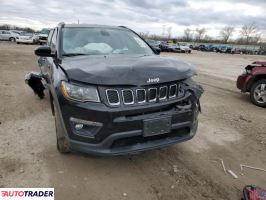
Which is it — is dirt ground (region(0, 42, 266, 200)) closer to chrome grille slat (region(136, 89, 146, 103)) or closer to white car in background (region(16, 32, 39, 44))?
chrome grille slat (region(136, 89, 146, 103))

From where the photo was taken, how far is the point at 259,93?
20.7 ft

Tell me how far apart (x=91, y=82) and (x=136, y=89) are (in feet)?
1.54

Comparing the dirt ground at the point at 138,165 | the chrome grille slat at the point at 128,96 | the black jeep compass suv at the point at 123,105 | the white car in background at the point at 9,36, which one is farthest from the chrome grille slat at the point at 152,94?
the white car in background at the point at 9,36

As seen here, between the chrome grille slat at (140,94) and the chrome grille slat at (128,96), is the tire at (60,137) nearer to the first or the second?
the chrome grille slat at (128,96)

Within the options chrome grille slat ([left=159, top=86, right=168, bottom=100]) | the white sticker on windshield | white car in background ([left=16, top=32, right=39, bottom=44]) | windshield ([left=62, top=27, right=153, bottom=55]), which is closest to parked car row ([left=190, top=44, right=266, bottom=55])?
white car in background ([left=16, top=32, right=39, bottom=44])

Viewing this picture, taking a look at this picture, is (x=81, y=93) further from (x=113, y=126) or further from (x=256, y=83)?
(x=256, y=83)

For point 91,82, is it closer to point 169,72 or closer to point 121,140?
point 121,140

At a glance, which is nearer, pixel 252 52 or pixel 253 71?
pixel 253 71

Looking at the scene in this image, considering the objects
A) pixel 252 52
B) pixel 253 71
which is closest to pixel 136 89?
pixel 253 71

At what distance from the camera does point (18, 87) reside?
7.31m

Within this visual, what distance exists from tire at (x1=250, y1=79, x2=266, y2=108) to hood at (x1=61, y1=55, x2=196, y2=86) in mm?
3817

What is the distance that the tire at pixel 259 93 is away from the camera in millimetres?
6207

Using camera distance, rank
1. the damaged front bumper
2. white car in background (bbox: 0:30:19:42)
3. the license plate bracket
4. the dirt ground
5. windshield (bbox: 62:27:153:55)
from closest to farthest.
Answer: the damaged front bumper, the license plate bracket, the dirt ground, windshield (bbox: 62:27:153:55), white car in background (bbox: 0:30:19:42)

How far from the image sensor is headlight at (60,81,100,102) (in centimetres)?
261
